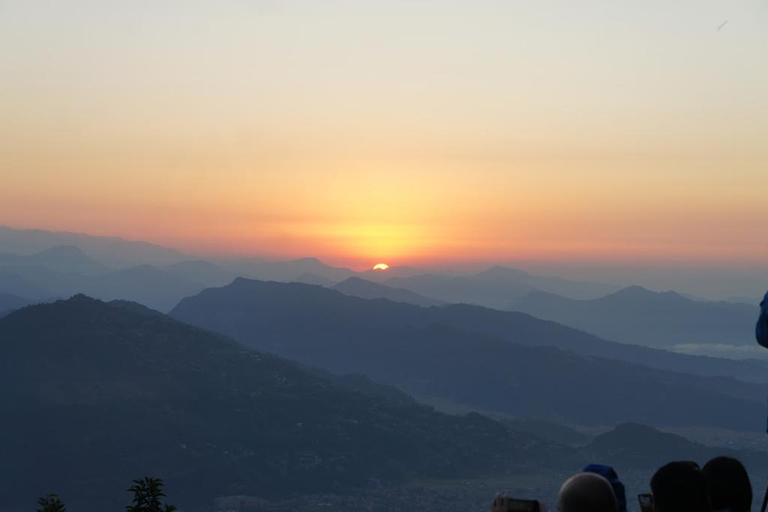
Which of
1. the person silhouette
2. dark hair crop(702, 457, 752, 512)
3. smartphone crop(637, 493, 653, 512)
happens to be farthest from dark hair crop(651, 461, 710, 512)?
the person silhouette

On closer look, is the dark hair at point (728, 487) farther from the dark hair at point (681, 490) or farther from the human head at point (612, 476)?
the human head at point (612, 476)

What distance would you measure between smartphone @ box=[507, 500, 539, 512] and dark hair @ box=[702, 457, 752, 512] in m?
3.96

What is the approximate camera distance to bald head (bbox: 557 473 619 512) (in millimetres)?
8766

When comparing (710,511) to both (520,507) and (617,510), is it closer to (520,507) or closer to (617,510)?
(617,510)

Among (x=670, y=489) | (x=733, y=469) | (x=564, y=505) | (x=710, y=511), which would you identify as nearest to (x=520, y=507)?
(x=564, y=505)

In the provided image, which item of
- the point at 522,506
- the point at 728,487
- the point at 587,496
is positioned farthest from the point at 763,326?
the point at 522,506

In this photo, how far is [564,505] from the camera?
8.88m

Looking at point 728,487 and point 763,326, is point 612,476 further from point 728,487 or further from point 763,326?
point 763,326

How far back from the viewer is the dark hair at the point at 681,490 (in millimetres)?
9664

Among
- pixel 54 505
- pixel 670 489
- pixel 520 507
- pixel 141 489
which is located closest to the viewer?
pixel 520 507

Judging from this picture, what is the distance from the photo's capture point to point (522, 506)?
7508 millimetres

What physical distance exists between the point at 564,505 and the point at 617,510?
23.4 inches

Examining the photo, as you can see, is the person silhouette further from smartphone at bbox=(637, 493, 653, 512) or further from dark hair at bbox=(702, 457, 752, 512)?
smartphone at bbox=(637, 493, 653, 512)

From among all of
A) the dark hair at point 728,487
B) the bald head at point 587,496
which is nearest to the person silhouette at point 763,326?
the dark hair at point 728,487
